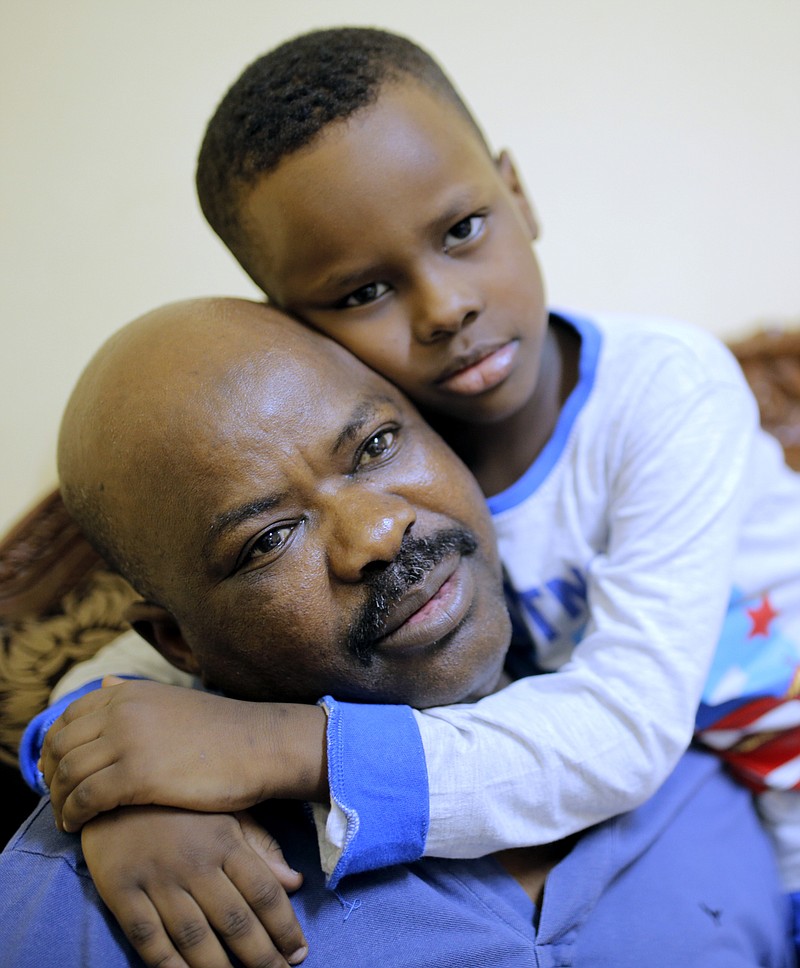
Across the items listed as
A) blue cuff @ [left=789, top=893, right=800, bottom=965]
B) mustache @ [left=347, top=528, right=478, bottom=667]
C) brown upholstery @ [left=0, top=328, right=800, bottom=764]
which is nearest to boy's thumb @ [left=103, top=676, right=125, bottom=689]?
mustache @ [left=347, top=528, right=478, bottom=667]

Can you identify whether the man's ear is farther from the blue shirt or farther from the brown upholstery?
the brown upholstery

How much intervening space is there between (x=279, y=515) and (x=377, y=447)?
154mm

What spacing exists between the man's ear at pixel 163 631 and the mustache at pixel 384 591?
25cm

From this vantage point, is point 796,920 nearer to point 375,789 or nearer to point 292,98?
point 375,789

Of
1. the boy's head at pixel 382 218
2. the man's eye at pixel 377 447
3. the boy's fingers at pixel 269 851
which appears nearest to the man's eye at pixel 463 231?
the boy's head at pixel 382 218

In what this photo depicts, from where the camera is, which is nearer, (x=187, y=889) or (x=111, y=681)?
(x=187, y=889)

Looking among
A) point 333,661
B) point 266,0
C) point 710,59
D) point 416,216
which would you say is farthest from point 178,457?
point 710,59

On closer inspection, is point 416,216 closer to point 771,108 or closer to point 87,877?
point 87,877

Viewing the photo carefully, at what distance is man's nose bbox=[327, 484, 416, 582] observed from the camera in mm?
867

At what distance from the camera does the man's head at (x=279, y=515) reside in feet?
2.90

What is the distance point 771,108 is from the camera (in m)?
1.79

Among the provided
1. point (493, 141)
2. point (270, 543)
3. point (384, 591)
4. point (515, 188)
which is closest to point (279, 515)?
point (270, 543)

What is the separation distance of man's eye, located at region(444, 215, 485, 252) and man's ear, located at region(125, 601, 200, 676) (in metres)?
0.56

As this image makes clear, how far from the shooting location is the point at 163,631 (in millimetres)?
1032
